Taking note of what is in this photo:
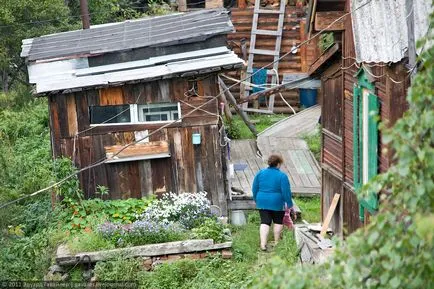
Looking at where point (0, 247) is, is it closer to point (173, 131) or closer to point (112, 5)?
point (173, 131)

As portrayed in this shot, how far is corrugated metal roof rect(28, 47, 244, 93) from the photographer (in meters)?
15.4

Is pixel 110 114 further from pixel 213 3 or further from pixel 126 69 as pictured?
pixel 213 3

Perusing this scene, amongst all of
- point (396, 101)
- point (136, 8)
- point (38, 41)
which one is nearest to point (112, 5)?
point (136, 8)

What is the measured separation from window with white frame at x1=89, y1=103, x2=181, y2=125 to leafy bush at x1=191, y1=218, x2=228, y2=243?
2361 mm

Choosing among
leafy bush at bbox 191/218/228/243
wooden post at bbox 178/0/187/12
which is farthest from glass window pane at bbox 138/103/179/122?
wooden post at bbox 178/0/187/12

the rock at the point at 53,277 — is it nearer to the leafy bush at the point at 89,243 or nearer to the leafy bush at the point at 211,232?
the leafy bush at the point at 89,243

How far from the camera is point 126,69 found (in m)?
16.2

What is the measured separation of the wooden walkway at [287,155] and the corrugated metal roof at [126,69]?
2950 mm

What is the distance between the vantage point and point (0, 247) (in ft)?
48.1

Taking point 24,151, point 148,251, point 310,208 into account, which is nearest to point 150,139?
point 148,251

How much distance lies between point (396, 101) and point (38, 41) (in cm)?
1136

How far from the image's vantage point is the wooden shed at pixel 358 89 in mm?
8656

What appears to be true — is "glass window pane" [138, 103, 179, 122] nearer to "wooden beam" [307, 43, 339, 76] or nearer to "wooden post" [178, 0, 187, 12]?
"wooden beam" [307, 43, 339, 76]

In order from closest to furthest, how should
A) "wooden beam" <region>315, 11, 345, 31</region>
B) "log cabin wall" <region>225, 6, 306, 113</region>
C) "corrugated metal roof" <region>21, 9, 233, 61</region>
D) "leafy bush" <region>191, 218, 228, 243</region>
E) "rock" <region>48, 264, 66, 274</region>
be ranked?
"wooden beam" <region>315, 11, 345, 31</region> < "rock" <region>48, 264, 66, 274</region> < "leafy bush" <region>191, 218, 228, 243</region> < "corrugated metal roof" <region>21, 9, 233, 61</region> < "log cabin wall" <region>225, 6, 306, 113</region>
